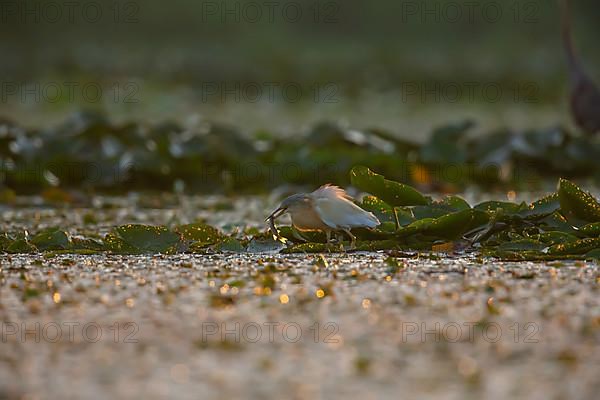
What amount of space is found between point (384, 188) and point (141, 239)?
484 millimetres

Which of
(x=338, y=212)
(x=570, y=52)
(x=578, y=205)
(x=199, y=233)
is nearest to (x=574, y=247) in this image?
(x=578, y=205)

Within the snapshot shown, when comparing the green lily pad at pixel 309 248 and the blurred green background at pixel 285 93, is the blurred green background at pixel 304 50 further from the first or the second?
the green lily pad at pixel 309 248

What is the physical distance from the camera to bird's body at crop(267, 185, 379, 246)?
188 cm

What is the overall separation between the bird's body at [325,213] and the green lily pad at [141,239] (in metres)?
0.23

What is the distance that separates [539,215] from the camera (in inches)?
79.7

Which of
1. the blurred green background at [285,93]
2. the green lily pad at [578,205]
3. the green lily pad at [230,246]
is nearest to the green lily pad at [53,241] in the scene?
the green lily pad at [230,246]

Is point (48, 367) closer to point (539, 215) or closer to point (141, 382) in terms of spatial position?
point (141, 382)

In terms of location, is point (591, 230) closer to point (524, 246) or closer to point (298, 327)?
point (524, 246)

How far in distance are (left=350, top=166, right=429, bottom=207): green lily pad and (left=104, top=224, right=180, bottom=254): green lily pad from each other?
369 millimetres

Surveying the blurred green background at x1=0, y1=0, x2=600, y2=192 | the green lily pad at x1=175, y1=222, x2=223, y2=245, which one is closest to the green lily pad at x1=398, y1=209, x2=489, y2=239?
the green lily pad at x1=175, y1=222, x2=223, y2=245

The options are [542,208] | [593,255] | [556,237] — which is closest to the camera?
[593,255]

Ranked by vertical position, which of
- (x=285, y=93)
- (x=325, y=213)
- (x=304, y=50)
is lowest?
(x=285, y=93)

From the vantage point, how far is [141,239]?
198cm

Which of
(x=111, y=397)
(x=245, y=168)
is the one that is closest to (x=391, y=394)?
(x=111, y=397)
